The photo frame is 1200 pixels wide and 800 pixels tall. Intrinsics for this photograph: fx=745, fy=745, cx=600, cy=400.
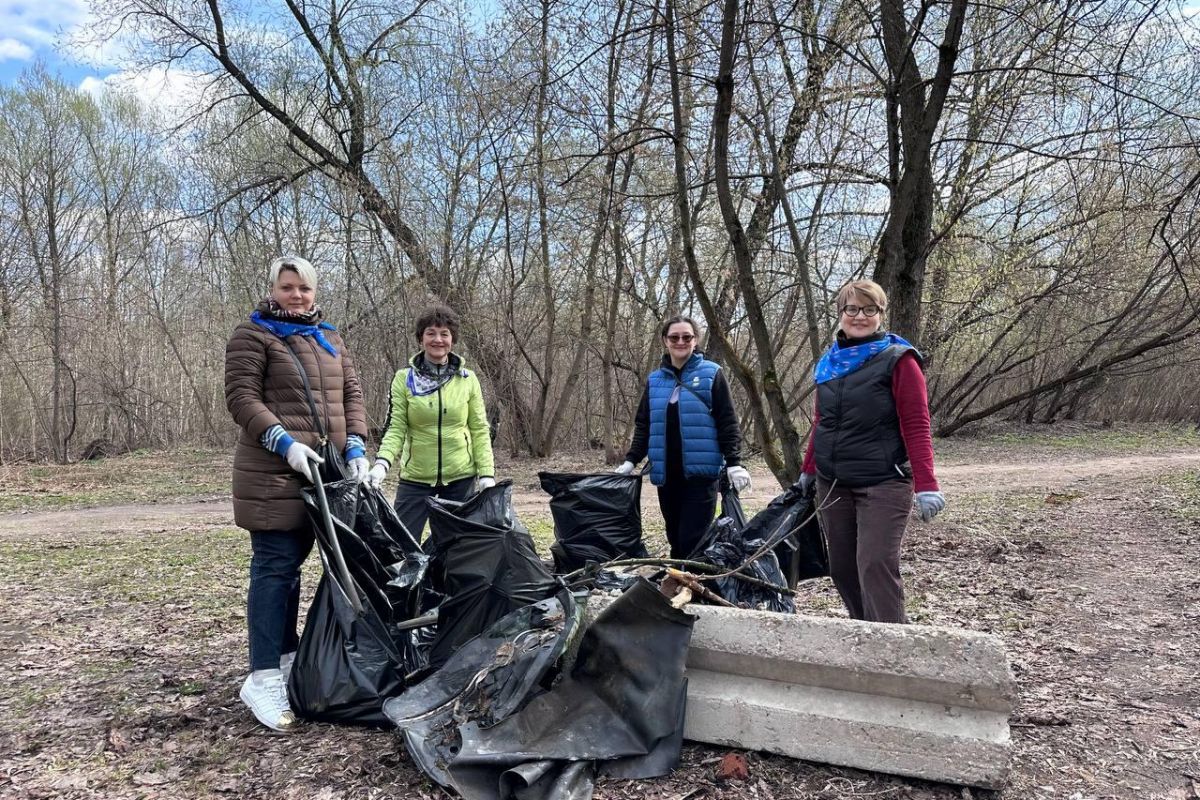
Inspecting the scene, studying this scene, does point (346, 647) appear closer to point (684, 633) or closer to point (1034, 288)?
point (684, 633)

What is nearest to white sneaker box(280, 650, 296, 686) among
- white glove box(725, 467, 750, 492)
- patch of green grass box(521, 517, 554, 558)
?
white glove box(725, 467, 750, 492)

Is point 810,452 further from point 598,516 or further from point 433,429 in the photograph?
point 433,429

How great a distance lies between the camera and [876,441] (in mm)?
3035

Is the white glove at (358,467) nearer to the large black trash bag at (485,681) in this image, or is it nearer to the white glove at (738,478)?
the large black trash bag at (485,681)

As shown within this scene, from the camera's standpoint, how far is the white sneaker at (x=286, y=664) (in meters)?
2.94

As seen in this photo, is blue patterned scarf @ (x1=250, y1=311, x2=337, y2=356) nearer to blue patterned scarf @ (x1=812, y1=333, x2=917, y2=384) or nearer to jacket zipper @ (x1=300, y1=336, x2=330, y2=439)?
jacket zipper @ (x1=300, y1=336, x2=330, y2=439)

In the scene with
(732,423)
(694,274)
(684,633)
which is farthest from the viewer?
(694,274)

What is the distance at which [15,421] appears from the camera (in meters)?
19.8

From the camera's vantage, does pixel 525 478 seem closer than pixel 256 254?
Yes

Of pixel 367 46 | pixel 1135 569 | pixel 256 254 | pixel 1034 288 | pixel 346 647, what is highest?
pixel 367 46

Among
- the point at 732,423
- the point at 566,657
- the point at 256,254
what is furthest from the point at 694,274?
the point at 256,254

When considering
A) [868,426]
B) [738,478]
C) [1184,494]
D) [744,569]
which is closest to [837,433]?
[868,426]

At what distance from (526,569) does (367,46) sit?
1461cm

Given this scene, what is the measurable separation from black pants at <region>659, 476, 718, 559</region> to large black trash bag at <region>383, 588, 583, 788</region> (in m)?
1.47
